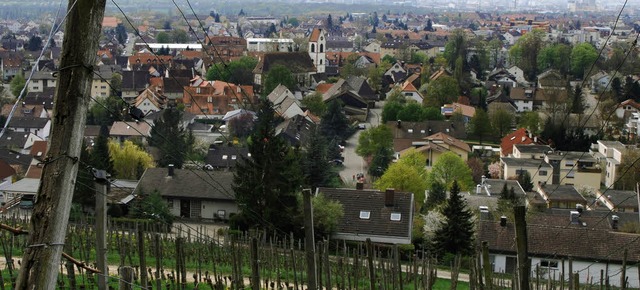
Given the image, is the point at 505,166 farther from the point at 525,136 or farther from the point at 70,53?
the point at 70,53

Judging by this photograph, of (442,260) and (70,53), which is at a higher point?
(70,53)

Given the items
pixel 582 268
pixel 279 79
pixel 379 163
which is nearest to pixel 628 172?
pixel 379 163

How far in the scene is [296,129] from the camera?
28.8 meters

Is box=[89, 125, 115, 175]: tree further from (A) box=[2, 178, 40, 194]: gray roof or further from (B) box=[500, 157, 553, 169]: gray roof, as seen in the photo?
(B) box=[500, 157, 553, 169]: gray roof

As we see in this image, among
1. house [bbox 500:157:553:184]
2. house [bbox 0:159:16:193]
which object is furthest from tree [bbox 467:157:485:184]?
house [bbox 0:159:16:193]

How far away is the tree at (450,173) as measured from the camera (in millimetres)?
20781

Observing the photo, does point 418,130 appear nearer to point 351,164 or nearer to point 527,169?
point 351,164

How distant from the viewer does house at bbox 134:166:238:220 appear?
17.2 m

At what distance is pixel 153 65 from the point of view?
49.3m

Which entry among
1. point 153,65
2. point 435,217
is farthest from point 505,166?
point 153,65

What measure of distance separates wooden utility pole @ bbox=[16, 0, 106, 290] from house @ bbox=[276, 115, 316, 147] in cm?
2320

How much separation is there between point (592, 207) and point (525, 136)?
7735mm

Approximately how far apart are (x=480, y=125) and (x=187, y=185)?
15120 mm

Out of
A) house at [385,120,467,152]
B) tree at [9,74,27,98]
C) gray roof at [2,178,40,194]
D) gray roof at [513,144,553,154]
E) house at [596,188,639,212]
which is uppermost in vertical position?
tree at [9,74,27,98]
